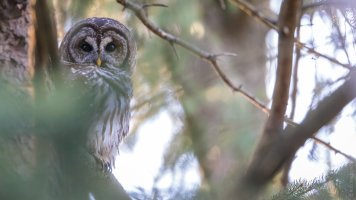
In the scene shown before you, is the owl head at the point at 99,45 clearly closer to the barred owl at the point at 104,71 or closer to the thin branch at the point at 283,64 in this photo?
the barred owl at the point at 104,71

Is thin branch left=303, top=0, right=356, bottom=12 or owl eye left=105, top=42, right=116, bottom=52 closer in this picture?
thin branch left=303, top=0, right=356, bottom=12

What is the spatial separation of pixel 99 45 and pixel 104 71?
0.93 feet

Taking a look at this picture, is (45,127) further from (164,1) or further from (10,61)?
(164,1)

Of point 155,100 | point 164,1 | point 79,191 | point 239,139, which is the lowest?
point 79,191

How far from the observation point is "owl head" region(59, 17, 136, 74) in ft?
15.6

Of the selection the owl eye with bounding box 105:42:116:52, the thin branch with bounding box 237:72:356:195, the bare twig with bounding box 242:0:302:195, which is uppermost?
the owl eye with bounding box 105:42:116:52

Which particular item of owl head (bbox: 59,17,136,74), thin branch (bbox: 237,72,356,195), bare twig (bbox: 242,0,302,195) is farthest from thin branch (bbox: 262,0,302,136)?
owl head (bbox: 59,17,136,74)

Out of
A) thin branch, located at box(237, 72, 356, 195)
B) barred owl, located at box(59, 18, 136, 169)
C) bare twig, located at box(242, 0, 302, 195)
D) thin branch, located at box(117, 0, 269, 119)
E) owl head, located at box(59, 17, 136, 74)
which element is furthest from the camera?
owl head, located at box(59, 17, 136, 74)

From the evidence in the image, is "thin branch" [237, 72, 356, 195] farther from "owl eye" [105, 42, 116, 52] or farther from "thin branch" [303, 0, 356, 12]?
"owl eye" [105, 42, 116, 52]

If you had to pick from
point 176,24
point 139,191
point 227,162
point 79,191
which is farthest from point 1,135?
point 227,162

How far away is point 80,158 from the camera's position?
6.15ft

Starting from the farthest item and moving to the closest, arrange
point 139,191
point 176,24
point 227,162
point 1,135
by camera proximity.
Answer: point 227,162 → point 176,24 → point 139,191 → point 1,135

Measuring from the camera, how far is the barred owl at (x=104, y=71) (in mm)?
4152

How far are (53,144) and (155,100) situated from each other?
393 centimetres
